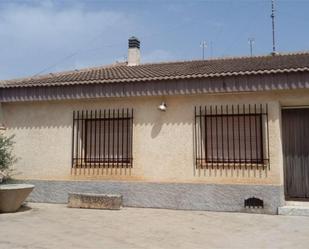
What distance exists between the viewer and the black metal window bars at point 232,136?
34.9 ft

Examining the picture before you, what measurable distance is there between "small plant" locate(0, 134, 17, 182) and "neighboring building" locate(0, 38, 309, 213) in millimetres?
328

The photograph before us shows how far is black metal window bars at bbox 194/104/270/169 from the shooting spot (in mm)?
10648

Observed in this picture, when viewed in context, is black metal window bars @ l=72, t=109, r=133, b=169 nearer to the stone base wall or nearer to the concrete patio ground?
the stone base wall

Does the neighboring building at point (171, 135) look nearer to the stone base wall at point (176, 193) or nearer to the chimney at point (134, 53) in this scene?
the stone base wall at point (176, 193)

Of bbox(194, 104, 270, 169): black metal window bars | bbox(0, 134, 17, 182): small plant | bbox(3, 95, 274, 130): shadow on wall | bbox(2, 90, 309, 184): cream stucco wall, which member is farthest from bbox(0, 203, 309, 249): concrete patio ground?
bbox(3, 95, 274, 130): shadow on wall

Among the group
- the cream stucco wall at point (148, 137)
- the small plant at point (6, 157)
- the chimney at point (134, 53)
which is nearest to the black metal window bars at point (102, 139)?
the cream stucco wall at point (148, 137)

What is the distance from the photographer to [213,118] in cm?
1115

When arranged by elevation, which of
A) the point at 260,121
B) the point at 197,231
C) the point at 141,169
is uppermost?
the point at 260,121

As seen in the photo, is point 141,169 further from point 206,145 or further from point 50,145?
point 50,145

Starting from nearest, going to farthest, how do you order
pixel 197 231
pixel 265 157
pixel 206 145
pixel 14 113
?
1. pixel 197 231
2. pixel 265 157
3. pixel 206 145
4. pixel 14 113

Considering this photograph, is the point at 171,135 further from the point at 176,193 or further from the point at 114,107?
the point at 114,107

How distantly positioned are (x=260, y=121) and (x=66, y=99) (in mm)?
5873

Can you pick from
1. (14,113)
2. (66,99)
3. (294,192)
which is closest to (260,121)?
(294,192)

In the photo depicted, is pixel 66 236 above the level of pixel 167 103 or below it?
below
